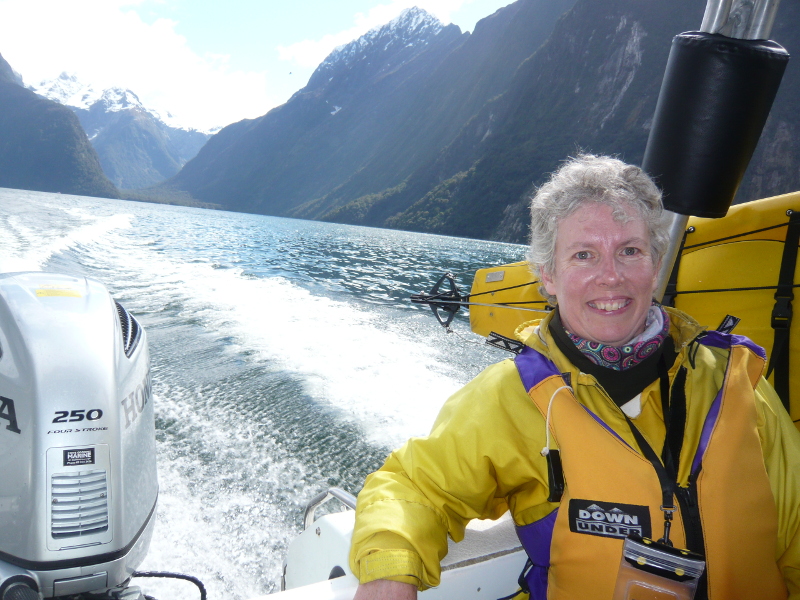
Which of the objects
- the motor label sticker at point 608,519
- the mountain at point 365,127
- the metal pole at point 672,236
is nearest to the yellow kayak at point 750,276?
the metal pole at point 672,236

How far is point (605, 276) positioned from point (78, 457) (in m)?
1.68

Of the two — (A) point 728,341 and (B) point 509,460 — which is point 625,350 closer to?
(A) point 728,341

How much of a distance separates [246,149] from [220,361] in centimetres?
19118

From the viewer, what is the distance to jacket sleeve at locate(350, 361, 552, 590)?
Answer: 1127 millimetres

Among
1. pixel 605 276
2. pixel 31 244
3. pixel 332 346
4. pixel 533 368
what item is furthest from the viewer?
pixel 31 244

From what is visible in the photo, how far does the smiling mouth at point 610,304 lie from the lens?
136 cm

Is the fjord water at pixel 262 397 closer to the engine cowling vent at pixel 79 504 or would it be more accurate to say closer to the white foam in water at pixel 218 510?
the white foam in water at pixel 218 510

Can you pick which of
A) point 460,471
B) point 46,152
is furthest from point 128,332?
point 46,152

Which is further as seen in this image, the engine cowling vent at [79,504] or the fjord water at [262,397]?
the fjord water at [262,397]

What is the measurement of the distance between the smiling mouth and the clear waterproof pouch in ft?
1.81

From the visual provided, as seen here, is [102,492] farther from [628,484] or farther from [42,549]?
[628,484]

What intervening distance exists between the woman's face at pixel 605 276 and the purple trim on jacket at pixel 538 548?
1.55 feet

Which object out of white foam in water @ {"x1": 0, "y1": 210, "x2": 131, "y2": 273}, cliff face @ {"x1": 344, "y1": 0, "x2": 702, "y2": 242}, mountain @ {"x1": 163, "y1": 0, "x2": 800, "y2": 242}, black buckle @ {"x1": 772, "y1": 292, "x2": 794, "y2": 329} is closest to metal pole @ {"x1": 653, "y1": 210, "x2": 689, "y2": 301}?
black buckle @ {"x1": 772, "y1": 292, "x2": 794, "y2": 329}

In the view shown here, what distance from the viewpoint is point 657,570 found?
1044 mm
